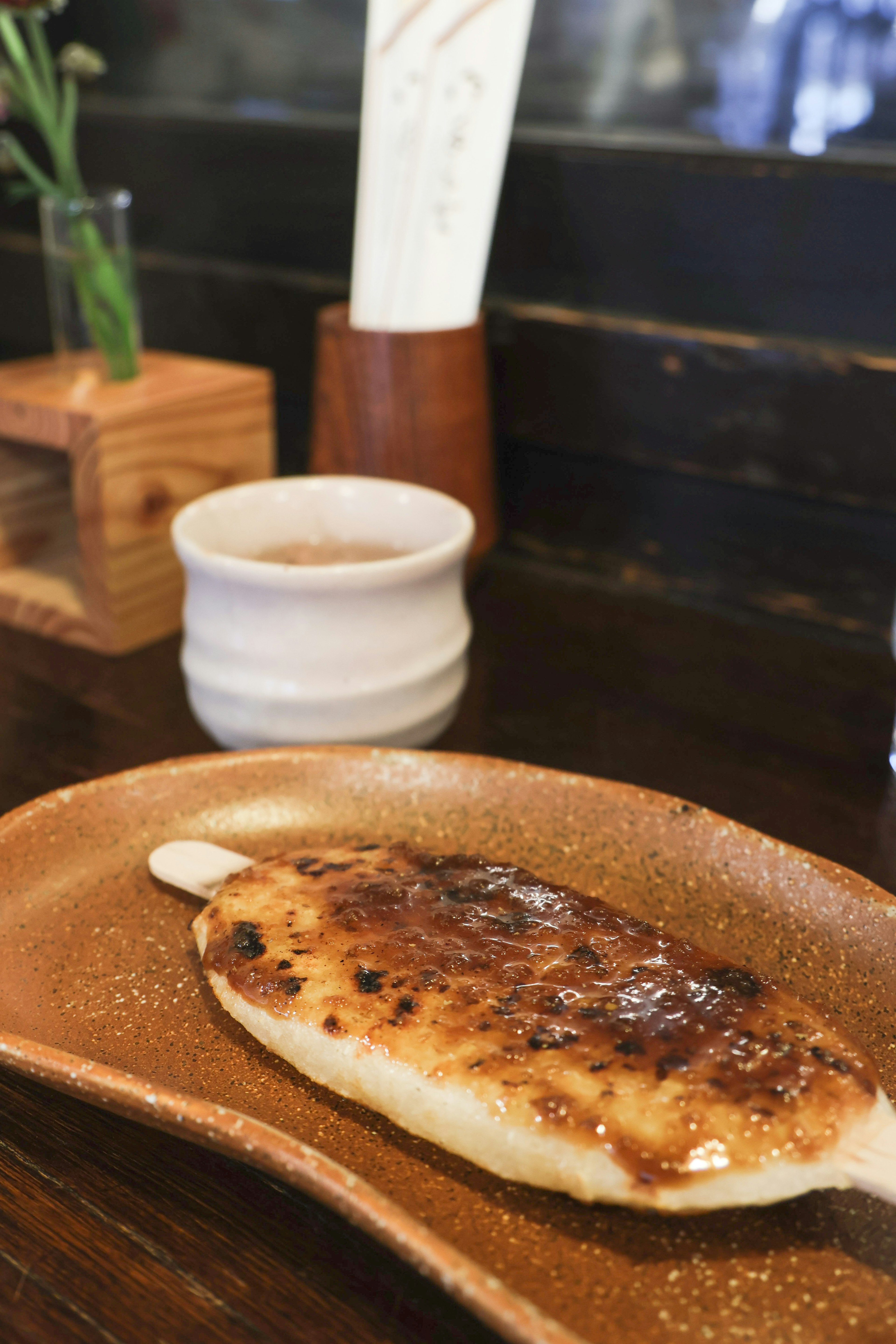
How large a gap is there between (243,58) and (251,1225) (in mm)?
1472

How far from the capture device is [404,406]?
1.13 m

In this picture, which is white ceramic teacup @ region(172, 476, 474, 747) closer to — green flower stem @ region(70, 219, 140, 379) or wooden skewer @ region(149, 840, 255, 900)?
wooden skewer @ region(149, 840, 255, 900)

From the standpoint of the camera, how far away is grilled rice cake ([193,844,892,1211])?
46cm

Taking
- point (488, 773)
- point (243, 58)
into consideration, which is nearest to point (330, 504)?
point (488, 773)

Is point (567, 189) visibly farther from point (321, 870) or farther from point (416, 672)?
point (321, 870)

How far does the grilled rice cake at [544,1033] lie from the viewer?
1.50 ft

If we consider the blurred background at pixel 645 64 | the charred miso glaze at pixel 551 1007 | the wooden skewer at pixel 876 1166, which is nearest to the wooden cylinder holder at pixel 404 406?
the blurred background at pixel 645 64

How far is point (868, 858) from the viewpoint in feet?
2.63

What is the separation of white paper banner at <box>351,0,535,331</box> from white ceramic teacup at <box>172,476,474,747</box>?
0.35 meters

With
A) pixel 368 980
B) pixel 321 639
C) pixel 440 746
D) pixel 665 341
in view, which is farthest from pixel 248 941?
pixel 665 341

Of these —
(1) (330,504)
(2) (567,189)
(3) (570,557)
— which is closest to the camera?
(1) (330,504)

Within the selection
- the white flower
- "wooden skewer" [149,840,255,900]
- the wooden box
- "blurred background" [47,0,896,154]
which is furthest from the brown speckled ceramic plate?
the white flower

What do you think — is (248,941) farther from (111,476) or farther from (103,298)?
(103,298)

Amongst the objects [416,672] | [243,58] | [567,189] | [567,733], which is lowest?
[567,733]
